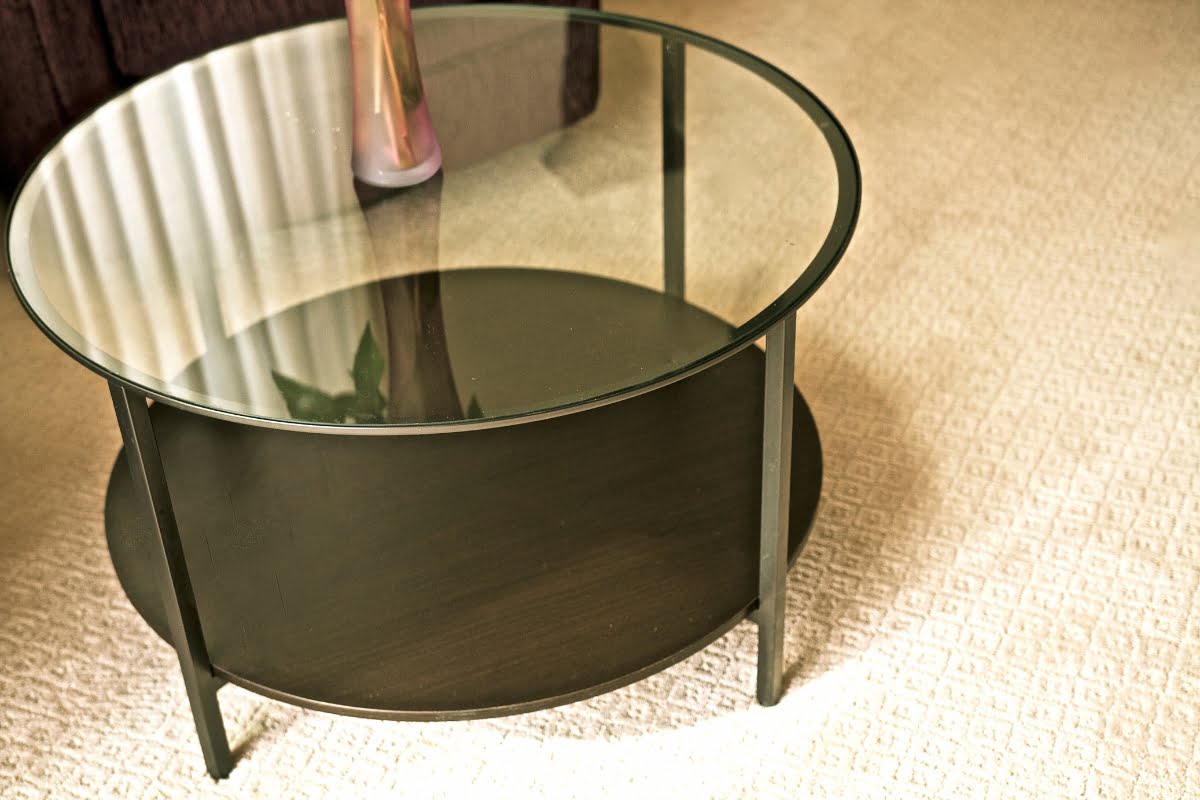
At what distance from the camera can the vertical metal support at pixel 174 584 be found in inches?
41.8

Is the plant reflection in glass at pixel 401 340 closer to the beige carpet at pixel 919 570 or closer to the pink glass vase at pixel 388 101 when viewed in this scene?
the pink glass vase at pixel 388 101

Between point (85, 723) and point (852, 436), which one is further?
point (852, 436)

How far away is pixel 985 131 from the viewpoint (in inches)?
86.3

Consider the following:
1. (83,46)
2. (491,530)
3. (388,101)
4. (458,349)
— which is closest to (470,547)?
(491,530)

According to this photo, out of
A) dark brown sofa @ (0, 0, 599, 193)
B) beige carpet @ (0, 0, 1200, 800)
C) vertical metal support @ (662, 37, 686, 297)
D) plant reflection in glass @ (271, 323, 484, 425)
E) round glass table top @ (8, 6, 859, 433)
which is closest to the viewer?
plant reflection in glass @ (271, 323, 484, 425)

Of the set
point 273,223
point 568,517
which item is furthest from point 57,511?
point 568,517

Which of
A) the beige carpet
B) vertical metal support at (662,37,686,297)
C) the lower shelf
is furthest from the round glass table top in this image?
the beige carpet

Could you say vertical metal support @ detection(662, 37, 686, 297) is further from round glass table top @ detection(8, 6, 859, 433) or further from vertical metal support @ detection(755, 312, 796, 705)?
vertical metal support @ detection(755, 312, 796, 705)

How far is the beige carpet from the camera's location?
125 cm

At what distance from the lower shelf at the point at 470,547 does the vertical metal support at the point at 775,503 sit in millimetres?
31

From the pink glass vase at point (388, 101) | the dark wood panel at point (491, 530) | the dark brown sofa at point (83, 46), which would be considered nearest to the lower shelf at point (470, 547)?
the dark wood panel at point (491, 530)

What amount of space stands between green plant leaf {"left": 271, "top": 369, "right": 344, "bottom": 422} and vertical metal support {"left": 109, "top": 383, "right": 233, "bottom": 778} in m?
0.11

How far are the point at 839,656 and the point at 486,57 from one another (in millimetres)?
754

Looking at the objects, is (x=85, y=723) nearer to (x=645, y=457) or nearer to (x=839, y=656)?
(x=645, y=457)
